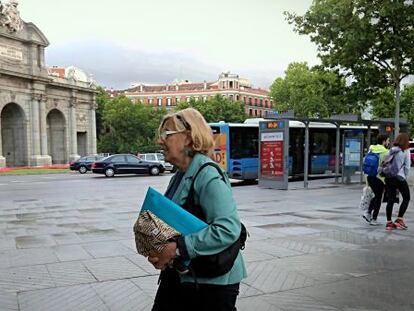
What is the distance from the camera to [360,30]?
19219mm

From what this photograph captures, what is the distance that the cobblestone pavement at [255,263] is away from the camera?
15.9 ft

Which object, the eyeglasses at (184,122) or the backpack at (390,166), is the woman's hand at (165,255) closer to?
the eyeglasses at (184,122)

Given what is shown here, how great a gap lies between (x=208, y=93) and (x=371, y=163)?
11180 cm

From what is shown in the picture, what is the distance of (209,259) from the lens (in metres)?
2.33

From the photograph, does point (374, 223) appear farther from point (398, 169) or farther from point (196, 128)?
point (196, 128)

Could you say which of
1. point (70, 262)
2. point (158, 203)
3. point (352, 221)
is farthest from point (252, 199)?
point (158, 203)

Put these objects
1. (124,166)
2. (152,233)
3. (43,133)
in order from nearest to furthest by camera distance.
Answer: (152,233) < (124,166) < (43,133)

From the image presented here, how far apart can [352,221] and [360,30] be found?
11.8 metres

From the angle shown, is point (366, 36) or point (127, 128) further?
point (127, 128)

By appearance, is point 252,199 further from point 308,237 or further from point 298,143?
point 298,143

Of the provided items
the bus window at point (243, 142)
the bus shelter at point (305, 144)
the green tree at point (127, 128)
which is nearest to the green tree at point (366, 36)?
the bus shelter at point (305, 144)

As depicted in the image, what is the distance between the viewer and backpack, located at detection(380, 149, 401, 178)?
28.5 ft

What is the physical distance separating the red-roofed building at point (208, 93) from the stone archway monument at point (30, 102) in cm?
6732

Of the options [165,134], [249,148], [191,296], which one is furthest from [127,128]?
[191,296]
